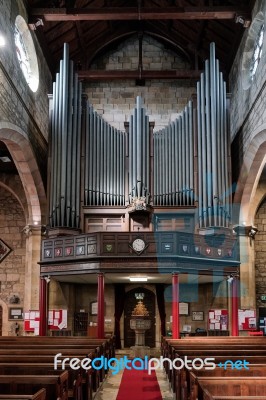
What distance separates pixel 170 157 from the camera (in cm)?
1734

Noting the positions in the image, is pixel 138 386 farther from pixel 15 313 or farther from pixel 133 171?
pixel 15 313

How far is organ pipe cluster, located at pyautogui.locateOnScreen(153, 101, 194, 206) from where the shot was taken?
16875mm

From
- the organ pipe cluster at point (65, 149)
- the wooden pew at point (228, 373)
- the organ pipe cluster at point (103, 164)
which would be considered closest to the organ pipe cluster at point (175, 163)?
the organ pipe cluster at point (103, 164)

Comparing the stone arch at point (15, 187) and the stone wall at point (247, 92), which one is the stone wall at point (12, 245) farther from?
the stone wall at point (247, 92)

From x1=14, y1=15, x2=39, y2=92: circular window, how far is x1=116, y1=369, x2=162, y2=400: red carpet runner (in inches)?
343

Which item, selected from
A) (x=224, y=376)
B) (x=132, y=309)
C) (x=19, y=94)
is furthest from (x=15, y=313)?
(x=224, y=376)

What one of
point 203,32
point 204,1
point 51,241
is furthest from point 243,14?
point 51,241

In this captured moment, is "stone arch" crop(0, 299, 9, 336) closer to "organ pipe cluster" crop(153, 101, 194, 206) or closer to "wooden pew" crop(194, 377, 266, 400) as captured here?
"organ pipe cluster" crop(153, 101, 194, 206)

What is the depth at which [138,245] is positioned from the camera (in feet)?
48.0

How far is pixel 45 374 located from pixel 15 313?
12765mm

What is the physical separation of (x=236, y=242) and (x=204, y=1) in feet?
24.7

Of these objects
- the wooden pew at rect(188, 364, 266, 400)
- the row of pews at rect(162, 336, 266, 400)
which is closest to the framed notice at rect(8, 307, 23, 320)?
the row of pews at rect(162, 336, 266, 400)

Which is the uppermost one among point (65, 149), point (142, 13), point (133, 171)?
point (142, 13)

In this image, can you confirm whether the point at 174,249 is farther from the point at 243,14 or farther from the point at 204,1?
the point at 204,1
